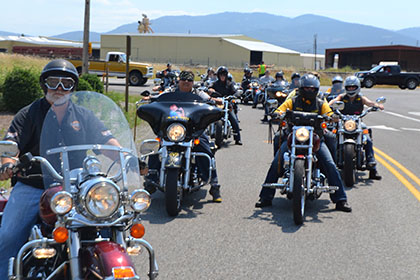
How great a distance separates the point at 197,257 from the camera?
614cm

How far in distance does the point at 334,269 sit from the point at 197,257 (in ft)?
4.38

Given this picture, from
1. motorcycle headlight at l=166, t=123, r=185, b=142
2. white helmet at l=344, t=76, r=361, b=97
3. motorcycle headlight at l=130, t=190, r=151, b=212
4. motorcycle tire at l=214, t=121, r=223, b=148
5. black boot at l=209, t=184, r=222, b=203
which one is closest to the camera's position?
motorcycle headlight at l=130, t=190, r=151, b=212

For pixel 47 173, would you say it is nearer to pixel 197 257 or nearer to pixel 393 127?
pixel 197 257

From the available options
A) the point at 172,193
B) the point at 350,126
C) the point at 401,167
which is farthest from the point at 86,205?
the point at 401,167

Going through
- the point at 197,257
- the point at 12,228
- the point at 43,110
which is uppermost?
the point at 43,110

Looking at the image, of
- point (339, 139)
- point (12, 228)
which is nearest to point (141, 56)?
point (339, 139)

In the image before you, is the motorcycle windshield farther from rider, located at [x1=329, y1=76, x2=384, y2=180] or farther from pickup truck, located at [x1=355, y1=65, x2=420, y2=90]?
pickup truck, located at [x1=355, y1=65, x2=420, y2=90]

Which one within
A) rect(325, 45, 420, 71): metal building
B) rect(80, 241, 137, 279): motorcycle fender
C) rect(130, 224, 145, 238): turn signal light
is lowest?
rect(80, 241, 137, 279): motorcycle fender

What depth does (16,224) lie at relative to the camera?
426cm

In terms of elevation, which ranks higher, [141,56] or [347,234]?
[141,56]

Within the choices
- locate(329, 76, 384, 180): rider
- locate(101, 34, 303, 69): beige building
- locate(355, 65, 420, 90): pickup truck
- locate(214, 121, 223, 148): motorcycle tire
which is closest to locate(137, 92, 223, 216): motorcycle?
locate(329, 76, 384, 180): rider

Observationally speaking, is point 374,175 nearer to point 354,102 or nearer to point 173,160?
point 354,102

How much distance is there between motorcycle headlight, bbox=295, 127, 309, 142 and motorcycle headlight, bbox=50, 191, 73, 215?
4.90 m

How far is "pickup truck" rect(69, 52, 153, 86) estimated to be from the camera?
4109cm
